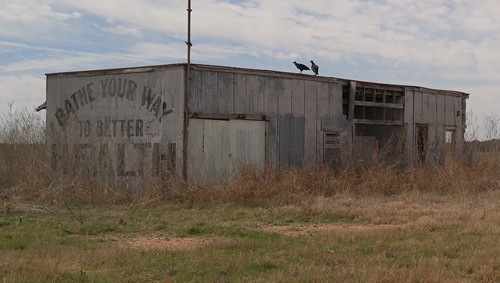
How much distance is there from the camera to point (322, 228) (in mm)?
12547

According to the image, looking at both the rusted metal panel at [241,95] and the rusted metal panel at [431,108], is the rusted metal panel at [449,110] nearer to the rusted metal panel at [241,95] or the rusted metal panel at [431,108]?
the rusted metal panel at [431,108]

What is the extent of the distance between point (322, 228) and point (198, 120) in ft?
21.2

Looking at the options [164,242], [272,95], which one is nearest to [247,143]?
[272,95]

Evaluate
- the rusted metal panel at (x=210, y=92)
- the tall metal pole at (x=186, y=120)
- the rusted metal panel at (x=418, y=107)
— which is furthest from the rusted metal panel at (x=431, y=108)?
the tall metal pole at (x=186, y=120)

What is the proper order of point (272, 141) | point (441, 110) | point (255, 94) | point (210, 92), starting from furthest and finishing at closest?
point (441, 110)
point (272, 141)
point (255, 94)
point (210, 92)

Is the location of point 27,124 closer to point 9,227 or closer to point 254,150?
point 254,150

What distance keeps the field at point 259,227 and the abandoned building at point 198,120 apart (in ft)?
3.76

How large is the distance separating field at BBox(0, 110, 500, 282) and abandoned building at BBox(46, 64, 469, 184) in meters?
1.15

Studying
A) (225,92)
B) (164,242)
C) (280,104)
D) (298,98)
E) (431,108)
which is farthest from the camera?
(431,108)

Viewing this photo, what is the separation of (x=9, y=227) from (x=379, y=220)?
6605 mm

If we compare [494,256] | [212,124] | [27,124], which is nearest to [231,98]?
[212,124]

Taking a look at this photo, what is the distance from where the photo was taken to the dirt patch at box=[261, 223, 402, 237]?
11.8 meters

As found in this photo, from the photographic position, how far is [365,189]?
696 inches

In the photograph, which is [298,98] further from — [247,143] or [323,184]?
[323,184]
